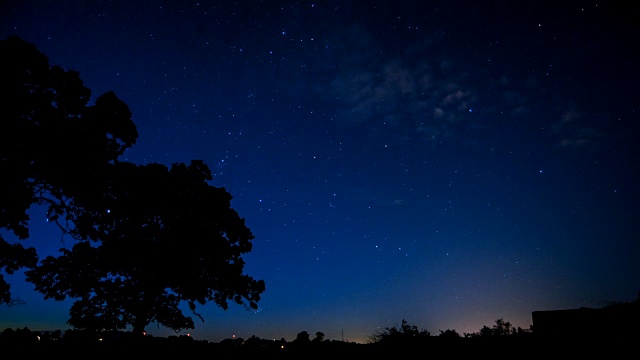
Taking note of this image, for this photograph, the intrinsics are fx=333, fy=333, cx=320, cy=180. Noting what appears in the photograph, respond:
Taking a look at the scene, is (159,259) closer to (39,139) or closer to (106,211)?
(106,211)

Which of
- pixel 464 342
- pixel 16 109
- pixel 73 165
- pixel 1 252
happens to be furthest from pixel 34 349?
pixel 464 342

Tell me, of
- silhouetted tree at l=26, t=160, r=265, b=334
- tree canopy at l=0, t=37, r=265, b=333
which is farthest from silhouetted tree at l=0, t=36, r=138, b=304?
silhouetted tree at l=26, t=160, r=265, b=334

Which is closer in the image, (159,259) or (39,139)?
(39,139)

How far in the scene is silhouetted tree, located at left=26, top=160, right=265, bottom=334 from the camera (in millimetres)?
15531

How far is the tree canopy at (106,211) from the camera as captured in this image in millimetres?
9727

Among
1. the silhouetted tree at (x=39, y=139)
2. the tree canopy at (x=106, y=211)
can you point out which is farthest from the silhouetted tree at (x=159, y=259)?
the silhouetted tree at (x=39, y=139)

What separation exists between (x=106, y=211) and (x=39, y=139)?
3365 mm

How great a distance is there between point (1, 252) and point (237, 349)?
7999mm

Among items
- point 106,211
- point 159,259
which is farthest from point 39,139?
point 159,259

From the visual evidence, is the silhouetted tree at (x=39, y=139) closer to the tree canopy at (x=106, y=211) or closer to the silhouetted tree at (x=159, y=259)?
the tree canopy at (x=106, y=211)

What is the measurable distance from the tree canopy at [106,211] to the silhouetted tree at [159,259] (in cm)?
5

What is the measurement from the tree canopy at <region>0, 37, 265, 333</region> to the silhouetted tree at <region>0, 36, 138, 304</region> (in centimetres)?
3

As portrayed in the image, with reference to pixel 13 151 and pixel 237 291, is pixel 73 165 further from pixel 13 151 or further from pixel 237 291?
pixel 237 291

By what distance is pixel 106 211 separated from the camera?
12.1 metres
